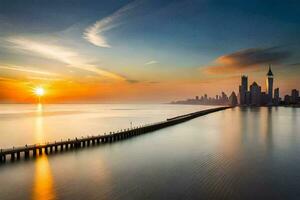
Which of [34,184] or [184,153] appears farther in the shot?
[184,153]

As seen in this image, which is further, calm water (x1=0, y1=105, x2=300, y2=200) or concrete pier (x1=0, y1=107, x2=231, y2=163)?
concrete pier (x1=0, y1=107, x2=231, y2=163)

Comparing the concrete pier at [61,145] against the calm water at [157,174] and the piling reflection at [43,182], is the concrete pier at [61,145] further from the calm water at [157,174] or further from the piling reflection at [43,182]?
the piling reflection at [43,182]

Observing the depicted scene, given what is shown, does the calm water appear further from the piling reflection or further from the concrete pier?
the concrete pier

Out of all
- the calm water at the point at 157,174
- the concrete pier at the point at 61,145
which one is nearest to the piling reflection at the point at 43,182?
the calm water at the point at 157,174

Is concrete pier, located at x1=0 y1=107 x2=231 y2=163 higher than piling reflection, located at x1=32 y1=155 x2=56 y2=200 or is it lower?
higher

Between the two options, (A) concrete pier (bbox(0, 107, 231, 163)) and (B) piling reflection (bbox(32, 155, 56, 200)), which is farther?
(A) concrete pier (bbox(0, 107, 231, 163))

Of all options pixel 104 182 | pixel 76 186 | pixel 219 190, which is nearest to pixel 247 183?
pixel 219 190

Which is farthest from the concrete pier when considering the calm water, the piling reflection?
the piling reflection

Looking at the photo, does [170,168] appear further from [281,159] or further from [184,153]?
[281,159]

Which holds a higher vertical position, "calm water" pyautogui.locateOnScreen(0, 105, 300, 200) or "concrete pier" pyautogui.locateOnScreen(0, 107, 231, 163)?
"concrete pier" pyautogui.locateOnScreen(0, 107, 231, 163)
